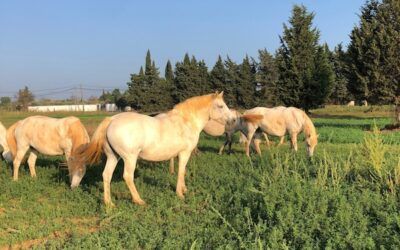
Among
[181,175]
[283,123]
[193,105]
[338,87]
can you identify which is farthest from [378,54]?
[338,87]

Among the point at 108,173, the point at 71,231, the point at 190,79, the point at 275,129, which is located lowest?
the point at 71,231

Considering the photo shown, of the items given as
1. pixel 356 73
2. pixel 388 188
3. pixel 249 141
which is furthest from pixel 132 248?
pixel 356 73

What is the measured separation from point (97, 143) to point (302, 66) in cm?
3301

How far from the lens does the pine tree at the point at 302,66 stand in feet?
124

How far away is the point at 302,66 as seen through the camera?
126ft

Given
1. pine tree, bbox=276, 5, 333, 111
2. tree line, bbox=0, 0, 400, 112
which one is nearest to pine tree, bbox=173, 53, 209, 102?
tree line, bbox=0, 0, 400, 112

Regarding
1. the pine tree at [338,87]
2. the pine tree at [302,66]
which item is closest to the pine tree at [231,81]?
the pine tree at [338,87]

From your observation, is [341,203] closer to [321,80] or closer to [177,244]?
[177,244]

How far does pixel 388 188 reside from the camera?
22.6 feet

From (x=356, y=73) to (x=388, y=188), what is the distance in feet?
63.8

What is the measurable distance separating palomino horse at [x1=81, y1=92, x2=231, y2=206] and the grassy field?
68 centimetres

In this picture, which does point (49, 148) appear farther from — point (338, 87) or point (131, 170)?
point (338, 87)

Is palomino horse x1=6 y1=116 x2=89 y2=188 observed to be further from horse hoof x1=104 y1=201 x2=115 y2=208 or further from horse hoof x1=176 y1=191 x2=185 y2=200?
horse hoof x1=176 y1=191 x2=185 y2=200

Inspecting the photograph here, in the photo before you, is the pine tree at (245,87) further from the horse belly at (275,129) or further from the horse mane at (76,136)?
the horse mane at (76,136)
